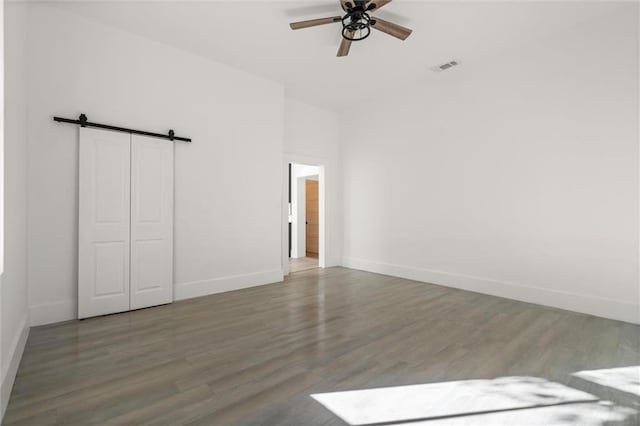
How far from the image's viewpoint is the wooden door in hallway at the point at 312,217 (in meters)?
8.25

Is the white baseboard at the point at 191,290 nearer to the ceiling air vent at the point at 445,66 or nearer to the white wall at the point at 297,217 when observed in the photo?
the white wall at the point at 297,217

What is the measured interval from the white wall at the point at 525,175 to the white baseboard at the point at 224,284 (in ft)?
7.02

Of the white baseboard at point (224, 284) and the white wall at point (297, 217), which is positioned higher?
the white wall at point (297, 217)

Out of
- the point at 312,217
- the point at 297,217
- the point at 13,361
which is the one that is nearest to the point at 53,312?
the point at 13,361

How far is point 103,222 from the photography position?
11.6 feet

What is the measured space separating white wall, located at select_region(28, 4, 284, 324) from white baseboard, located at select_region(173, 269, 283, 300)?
0.01 meters

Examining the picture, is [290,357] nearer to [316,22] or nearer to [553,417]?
[553,417]

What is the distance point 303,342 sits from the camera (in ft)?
9.21

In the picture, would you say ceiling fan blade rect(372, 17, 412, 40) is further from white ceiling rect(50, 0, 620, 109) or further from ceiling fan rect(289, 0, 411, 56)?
white ceiling rect(50, 0, 620, 109)

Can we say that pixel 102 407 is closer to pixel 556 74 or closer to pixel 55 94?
pixel 55 94

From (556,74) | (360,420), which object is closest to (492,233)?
(556,74)

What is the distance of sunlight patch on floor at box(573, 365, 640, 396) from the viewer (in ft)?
6.88

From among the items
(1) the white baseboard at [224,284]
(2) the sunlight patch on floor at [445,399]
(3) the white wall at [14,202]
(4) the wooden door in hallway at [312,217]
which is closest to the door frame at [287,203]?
(1) the white baseboard at [224,284]

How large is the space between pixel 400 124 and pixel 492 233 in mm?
2517
